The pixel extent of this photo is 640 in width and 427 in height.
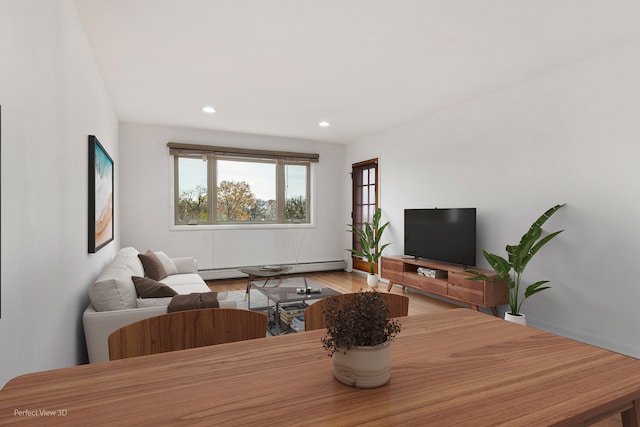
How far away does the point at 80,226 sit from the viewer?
8.13ft

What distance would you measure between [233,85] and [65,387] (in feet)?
11.7

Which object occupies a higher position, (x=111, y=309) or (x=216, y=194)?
(x=216, y=194)

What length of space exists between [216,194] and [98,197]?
10.4 feet

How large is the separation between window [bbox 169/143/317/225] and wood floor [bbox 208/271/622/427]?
41.8 inches

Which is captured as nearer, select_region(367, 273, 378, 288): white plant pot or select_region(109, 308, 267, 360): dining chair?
select_region(109, 308, 267, 360): dining chair

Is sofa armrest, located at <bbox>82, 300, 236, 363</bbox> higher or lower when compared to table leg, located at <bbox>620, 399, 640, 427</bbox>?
lower

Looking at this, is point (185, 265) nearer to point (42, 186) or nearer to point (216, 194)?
point (216, 194)

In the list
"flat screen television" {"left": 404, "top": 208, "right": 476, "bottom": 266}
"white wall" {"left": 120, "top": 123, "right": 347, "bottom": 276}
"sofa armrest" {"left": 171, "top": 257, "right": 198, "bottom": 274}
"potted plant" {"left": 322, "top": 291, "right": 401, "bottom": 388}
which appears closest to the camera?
"potted plant" {"left": 322, "top": 291, "right": 401, "bottom": 388}

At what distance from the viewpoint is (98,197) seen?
3041mm

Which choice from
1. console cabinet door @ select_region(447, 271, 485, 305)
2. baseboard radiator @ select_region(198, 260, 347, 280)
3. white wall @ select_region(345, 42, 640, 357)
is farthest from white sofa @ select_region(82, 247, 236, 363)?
baseboard radiator @ select_region(198, 260, 347, 280)

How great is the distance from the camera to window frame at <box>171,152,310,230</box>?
5.93 metres

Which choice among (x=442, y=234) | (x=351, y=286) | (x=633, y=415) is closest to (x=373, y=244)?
(x=351, y=286)

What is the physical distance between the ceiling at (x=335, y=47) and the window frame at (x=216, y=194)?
5.01 ft

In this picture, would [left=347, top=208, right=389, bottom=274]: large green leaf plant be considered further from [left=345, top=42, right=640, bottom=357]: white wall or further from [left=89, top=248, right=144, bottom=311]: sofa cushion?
[left=89, top=248, right=144, bottom=311]: sofa cushion
